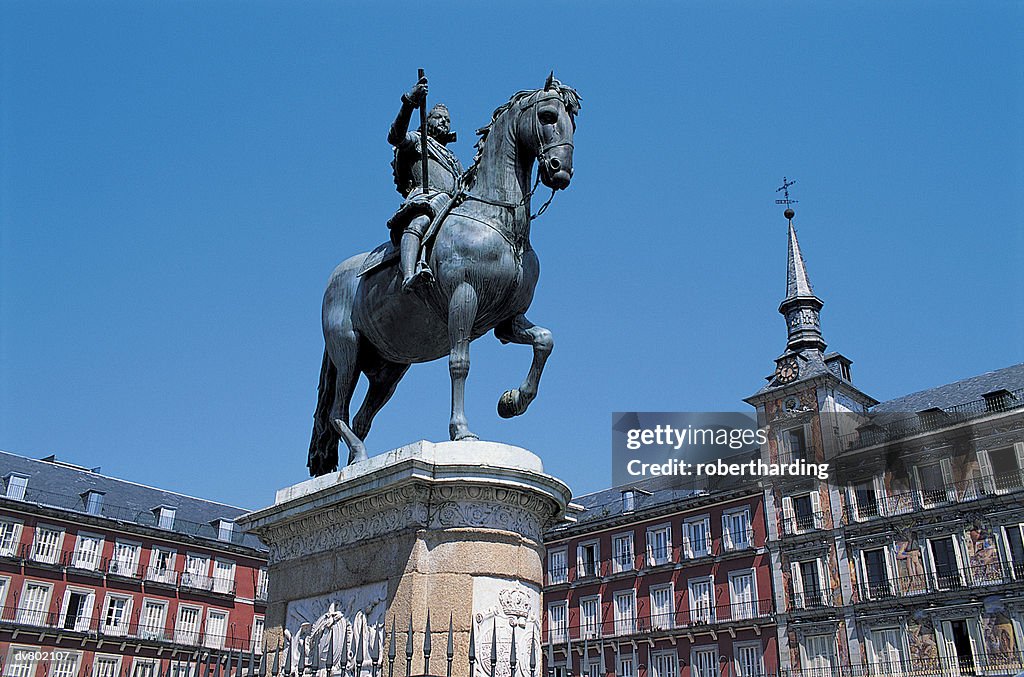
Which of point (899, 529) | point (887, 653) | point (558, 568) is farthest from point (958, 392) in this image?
point (558, 568)

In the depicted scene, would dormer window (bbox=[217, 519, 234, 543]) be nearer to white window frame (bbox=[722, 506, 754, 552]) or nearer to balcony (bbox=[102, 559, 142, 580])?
balcony (bbox=[102, 559, 142, 580])

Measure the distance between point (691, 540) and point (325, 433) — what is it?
1907 inches

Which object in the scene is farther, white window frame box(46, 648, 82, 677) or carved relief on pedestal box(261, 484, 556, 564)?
white window frame box(46, 648, 82, 677)

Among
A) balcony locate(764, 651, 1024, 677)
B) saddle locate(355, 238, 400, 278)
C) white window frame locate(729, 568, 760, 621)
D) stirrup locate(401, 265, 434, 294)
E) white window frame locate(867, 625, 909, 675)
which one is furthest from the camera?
white window frame locate(729, 568, 760, 621)

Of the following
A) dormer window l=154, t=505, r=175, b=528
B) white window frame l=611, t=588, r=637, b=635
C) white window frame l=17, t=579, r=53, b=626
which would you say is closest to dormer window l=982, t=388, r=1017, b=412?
white window frame l=611, t=588, r=637, b=635

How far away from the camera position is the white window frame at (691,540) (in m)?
53.2

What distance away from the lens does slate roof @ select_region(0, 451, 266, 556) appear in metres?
52.2

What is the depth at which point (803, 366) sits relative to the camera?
55625mm

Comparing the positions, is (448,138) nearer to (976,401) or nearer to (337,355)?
(337,355)

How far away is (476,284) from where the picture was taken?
23.5 feet

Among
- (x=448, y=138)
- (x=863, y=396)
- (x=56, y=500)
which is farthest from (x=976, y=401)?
(x=56, y=500)

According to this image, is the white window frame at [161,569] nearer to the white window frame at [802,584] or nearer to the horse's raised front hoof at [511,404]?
the white window frame at [802,584]

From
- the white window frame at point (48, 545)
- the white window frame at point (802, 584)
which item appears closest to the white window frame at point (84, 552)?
the white window frame at point (48, 545)

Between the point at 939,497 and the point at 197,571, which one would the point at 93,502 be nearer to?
the point at 197,571
